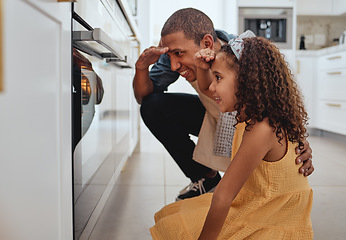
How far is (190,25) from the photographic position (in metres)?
1.24

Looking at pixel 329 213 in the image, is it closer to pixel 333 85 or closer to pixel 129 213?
pixel 129 213

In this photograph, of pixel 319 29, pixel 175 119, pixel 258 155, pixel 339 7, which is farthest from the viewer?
pixel 319 29

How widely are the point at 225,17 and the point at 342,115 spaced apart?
1.85m

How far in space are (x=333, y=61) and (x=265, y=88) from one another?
9.52 feet

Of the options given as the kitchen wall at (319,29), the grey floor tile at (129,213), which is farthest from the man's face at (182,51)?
the kitchen wall at (319,29)

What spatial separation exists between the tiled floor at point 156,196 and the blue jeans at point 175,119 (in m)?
0.21

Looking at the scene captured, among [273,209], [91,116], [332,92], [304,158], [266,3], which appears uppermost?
[266,3]

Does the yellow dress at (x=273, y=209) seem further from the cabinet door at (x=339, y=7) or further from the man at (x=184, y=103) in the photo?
the cabinet door at (x=339, y=7)

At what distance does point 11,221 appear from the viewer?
47 cm

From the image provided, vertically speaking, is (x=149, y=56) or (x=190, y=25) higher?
(x=190, y=25)

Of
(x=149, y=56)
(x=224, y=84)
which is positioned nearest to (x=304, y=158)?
(x=224, y=84)

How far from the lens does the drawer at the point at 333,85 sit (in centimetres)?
322

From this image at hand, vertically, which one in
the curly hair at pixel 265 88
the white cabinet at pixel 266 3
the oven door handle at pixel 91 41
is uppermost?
the white cabinet at pixel 266 3

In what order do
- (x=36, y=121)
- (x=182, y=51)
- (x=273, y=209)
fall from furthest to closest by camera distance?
(x=182, y=51) → (x=273, y=209) → (x=36, y=121)
